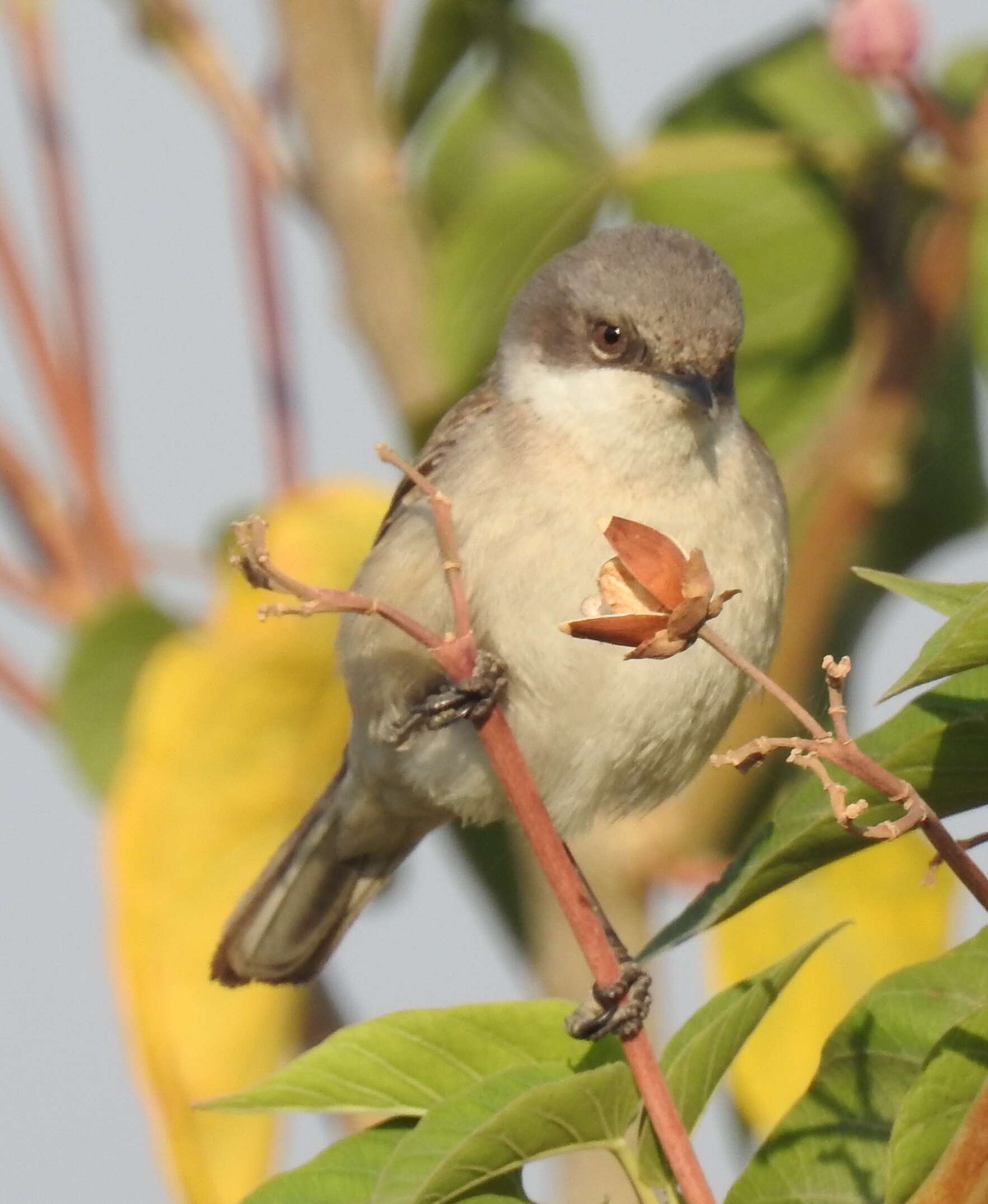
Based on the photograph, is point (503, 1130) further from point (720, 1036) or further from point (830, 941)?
point (830, 941)

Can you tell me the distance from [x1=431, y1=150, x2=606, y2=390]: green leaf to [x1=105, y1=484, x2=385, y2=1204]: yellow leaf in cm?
52

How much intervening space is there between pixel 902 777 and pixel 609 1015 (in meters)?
0.48

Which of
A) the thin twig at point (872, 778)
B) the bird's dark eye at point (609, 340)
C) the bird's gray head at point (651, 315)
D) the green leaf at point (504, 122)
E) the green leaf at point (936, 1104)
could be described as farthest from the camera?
the green leaf at point (504, 122)

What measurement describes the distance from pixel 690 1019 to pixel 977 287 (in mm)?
2258

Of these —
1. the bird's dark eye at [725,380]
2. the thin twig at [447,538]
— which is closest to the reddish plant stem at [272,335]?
the bird's dark eye at [725,380]

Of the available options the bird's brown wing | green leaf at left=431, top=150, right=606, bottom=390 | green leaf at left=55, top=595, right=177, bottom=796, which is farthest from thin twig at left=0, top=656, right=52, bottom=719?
green leaf at left=431, top=150, right=606, bottom=390

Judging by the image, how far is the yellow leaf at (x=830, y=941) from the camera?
3719 millimetres

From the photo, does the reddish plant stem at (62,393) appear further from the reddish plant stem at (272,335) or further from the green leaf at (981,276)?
the green leaf at (981,276)

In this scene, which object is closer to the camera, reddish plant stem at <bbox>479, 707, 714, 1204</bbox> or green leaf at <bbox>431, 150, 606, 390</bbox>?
reddish plant stem at <bbox>479, 707, 714, 1204</bbox>

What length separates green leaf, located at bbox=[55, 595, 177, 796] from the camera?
12.7 feet

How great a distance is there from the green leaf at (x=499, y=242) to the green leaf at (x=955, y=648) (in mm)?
2517

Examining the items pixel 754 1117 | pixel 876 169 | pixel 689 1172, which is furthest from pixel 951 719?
pixel 876 169

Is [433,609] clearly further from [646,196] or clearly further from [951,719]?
[951,719]

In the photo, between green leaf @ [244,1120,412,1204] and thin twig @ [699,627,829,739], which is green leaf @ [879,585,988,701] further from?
green leaf @ [244,1120,412,1204]
